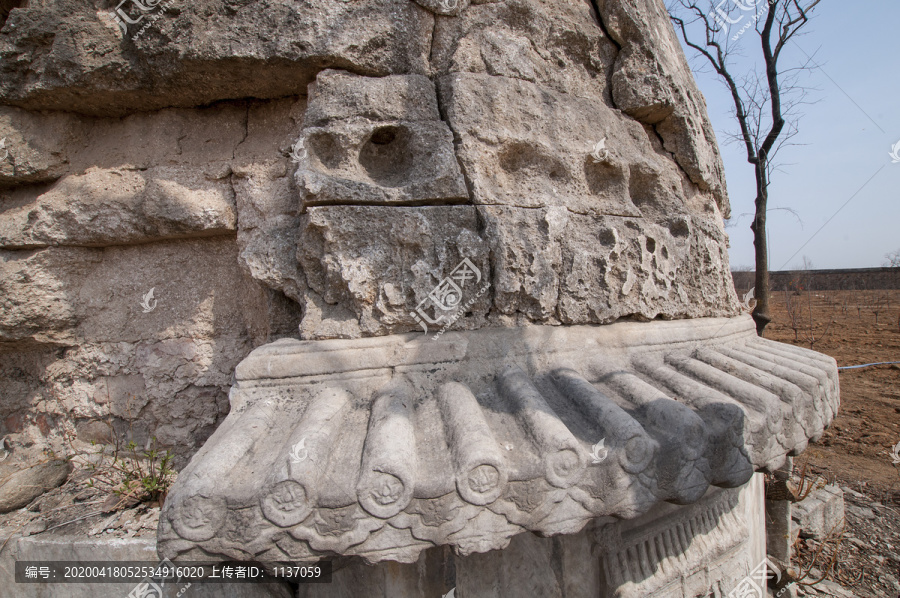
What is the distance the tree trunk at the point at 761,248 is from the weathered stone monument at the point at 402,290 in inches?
198

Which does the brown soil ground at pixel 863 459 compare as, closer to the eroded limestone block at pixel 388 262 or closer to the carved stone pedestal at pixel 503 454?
the carved stone pedestal at pixel 503 454

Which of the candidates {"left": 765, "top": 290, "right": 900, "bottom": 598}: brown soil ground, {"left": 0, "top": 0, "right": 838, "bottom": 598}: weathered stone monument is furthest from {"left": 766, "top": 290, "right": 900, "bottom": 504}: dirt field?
{"left": 0, "top": 0, "right": 838, "bottom": 598}: weathered stone monument

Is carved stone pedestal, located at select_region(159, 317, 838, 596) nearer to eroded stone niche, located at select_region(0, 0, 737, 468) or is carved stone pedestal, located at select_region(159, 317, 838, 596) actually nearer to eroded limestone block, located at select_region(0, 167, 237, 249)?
eroded stone niche, located at select_region(0, 0, 737, 468)

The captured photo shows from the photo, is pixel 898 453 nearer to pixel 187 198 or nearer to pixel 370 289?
pixel 370 289

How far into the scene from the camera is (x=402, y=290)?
1.53 metres

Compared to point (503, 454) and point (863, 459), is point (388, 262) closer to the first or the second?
point (503, 454)

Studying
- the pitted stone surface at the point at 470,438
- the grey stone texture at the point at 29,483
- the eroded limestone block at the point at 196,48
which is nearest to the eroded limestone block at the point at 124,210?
the eroded limestone block at the point at 196,48

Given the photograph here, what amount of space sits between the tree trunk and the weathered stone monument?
502 cm

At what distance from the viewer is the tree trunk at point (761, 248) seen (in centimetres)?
630

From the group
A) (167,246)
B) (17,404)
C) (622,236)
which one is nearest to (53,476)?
(17,404)

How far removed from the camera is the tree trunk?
20.7ft

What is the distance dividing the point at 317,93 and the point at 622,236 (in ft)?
4.26

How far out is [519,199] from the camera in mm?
1658

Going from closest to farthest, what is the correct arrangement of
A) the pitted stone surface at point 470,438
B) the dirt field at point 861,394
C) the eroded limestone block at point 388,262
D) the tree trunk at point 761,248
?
the pitted stone surface at point 470,438
the eroded limestone block at point 388,262
the dirt field at point 861,394
the tree trunk at point 761,248
